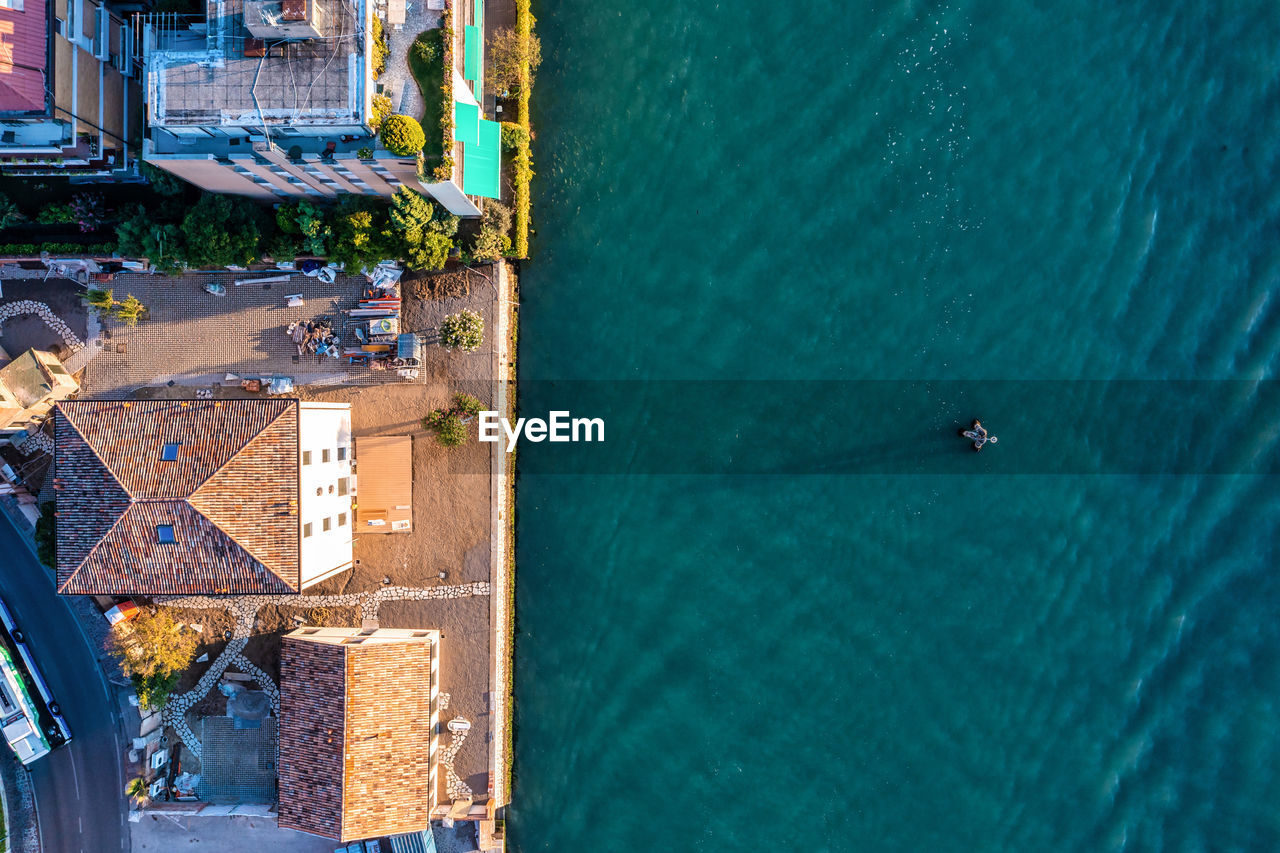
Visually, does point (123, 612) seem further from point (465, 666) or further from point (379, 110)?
point (379, 110)

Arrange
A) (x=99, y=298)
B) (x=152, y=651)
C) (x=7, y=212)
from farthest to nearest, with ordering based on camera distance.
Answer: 1. (x=99, y=298)
2. (x=7, y=212)
3. (x=152, y=651)

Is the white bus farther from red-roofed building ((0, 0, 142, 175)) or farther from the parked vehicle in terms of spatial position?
red-roofed building ((0, 0, 142, 175))

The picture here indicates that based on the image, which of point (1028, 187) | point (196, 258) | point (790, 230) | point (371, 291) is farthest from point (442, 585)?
point (1028, 187)

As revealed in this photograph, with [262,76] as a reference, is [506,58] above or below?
above

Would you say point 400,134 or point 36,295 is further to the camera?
point 36,295

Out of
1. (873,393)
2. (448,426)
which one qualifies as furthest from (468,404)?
(873,393)

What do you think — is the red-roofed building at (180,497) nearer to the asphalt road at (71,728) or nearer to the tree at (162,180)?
the asphalt road at (71,728)

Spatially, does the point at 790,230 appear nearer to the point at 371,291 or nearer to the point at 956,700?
the point at 371,291
